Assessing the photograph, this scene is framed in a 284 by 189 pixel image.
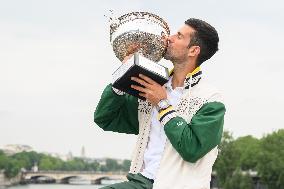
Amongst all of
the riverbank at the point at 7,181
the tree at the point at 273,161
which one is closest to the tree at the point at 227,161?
the tree at the point at 273,161

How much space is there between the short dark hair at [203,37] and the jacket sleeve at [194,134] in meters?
0.43

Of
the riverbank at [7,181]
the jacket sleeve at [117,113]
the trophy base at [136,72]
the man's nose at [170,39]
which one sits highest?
the riverbank at [7,181]

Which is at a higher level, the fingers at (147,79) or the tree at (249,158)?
the tree at (249,158)

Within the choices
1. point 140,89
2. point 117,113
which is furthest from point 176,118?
point 117,113

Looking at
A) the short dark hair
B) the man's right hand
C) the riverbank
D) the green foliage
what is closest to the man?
the short dark hair

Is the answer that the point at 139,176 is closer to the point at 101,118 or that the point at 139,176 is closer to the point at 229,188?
the point at 101,118

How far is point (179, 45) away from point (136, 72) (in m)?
0.40

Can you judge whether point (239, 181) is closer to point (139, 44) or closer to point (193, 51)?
point (193, 51)

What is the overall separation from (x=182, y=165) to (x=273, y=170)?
44.6 meters

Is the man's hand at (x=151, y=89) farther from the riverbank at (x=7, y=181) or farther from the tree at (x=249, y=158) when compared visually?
the riverbank at (x=7, y=181)

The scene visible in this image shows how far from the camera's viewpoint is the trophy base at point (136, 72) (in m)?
3.24

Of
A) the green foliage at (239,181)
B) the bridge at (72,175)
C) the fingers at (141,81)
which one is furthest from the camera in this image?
the bridge at (72,175)

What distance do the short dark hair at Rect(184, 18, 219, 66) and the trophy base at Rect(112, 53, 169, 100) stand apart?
317 mm

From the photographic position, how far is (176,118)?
3350 mm
